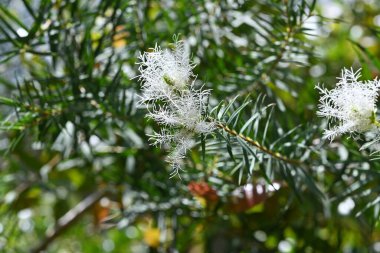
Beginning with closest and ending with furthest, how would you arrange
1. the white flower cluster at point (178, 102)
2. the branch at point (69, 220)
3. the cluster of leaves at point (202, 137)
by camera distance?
1. the white flower cluster at point (178, 102)
2. the cluster of leaves at point (202, 137)
3. the branch at point (69, 220)

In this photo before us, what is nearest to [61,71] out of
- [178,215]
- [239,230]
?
[178,215]

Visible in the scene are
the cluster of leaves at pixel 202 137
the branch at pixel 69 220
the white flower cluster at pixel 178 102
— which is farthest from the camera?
the branch at pixel 69 220

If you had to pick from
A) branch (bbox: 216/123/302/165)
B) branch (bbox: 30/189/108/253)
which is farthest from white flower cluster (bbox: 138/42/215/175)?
branch (bbox: 30/189/108/253)

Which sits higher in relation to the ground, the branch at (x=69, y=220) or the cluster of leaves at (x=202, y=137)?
the cluster of leaves at (x=202, y=137)

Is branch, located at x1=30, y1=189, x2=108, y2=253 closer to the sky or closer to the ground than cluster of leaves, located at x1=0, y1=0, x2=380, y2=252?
closer to the ground

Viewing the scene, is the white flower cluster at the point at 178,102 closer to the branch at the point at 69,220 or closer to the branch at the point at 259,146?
the branch at the point at 259,146

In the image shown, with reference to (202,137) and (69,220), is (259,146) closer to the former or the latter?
(202,137)

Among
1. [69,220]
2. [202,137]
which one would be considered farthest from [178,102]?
[69,220]

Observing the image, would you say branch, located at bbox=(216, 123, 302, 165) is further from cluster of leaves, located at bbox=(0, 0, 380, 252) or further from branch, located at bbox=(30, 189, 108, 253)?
branch, located at bbox=(30, 189, 108, 253)

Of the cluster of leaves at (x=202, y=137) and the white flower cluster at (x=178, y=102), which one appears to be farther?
the cluster of leaves at (x=202, y=137)

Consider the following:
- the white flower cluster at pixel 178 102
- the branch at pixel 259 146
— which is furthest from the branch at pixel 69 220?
the white flower cluster at pixel 178 102
